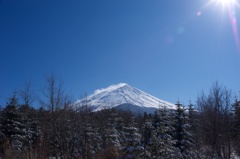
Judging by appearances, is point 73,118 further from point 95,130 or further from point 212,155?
point 212,155

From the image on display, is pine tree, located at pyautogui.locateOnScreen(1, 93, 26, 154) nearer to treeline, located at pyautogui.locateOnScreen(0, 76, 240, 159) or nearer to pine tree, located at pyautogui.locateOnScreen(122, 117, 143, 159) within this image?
treeline, located at pyautogui.locateOnScreen(0, 76, 240, 159)

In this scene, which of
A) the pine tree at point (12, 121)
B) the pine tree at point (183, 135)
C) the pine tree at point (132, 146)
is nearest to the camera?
the pine tree at point (132, 146)

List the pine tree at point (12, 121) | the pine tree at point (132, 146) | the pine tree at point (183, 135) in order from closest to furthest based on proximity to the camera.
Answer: the pine tree at point (132, 146)
the pine tree at point (183, 135)
the pine tree at point (12, 121)

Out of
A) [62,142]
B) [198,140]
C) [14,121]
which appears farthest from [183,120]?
[14,121]

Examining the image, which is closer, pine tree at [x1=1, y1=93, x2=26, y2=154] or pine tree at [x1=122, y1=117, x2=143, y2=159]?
pine tree at [x1=122, y1=117, x2=143, y2=159]

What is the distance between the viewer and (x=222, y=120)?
15875 mm

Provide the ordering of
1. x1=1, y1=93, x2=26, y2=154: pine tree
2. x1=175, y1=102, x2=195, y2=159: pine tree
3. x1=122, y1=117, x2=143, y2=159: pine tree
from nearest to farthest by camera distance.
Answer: x1=122, y1=117, x2=143, y2=159: pine tree
x1=175, y1=102, x2=195, y2=159: pine tree
x1=1, y1=93, x2=26, y2=154: pine tree

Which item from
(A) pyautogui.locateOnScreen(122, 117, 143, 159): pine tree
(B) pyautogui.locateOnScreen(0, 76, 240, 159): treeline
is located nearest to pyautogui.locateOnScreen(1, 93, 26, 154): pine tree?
(B) pyautogui.locateOnScreen(0, 76, 240, 159): treeline

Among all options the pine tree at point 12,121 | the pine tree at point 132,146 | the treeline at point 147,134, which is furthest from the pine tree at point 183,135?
the pine tree at point 12,121

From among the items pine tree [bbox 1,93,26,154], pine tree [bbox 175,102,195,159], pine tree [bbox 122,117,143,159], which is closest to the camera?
pine tree [bbox 122,117,143,159]

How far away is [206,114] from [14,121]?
15.9 m

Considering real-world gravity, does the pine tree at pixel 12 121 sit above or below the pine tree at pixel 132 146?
above

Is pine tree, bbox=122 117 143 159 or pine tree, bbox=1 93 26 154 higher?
pine tree, bbox=1 93 26 154

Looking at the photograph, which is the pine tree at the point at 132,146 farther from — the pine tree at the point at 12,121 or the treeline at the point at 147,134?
the pine tree at the point at 12,121
